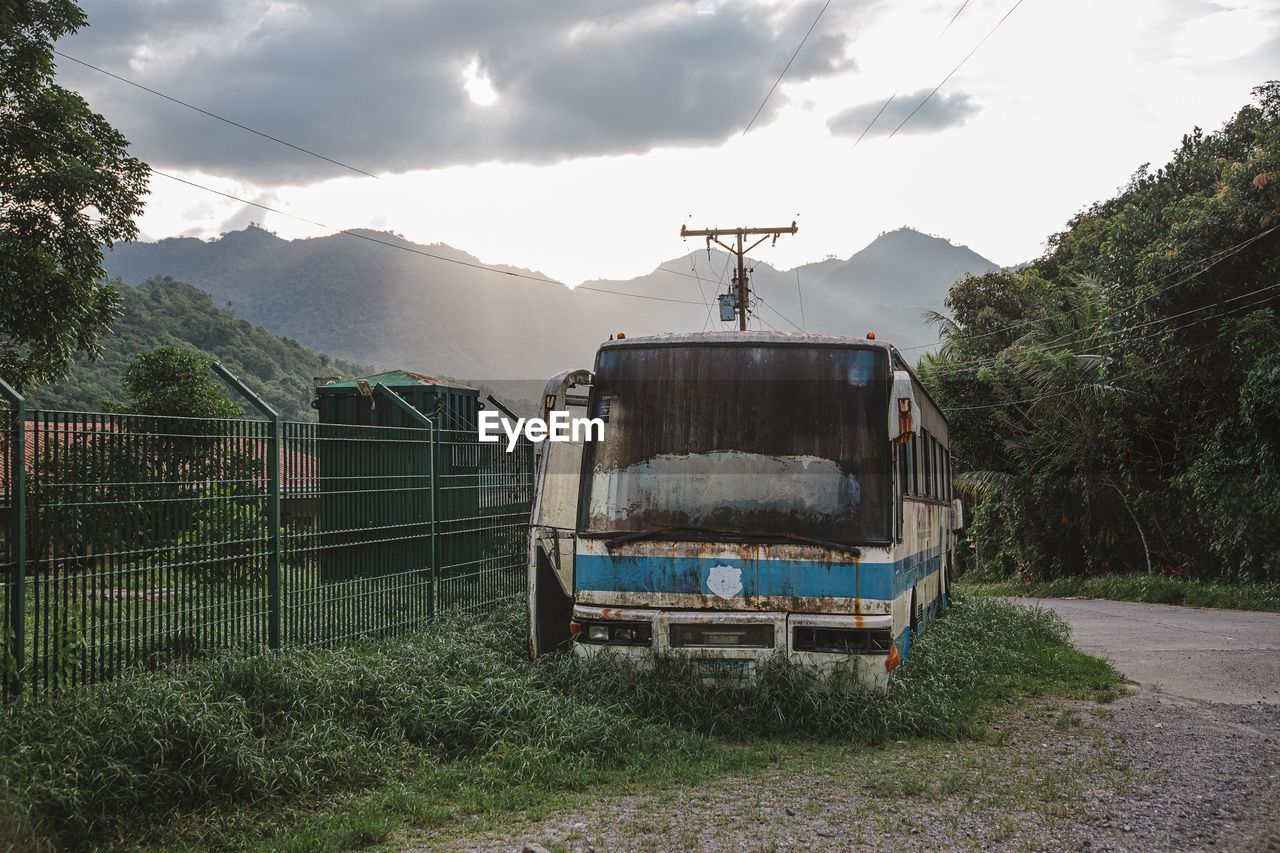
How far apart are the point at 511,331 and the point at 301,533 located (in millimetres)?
190377

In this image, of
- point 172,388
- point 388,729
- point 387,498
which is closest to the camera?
point 388,729

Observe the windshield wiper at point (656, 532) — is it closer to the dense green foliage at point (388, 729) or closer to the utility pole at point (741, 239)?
the dense green foliage at point (388, 729)

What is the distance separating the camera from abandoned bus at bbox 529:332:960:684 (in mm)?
7203

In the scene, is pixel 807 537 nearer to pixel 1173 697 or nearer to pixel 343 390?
pixel 1173 697

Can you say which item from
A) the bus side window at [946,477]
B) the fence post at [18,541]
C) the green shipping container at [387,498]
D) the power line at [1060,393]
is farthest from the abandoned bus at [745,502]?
the power line at [1060,393]

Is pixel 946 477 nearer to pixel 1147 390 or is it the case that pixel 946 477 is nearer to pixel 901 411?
pixel 901 411

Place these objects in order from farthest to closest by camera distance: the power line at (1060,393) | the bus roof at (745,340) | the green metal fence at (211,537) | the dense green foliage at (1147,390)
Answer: the power line at (1060,393) < the dense green foliage at (1147,390) < the bus roof at (745,340) < the green metal fence at (211,537)

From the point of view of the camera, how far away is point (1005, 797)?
5.51 m

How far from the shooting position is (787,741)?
6.83m

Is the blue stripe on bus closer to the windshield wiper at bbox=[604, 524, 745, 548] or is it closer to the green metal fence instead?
the windshield wiper at bbox=[604, 524, 745, 548]

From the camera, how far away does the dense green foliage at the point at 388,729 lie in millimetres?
4863

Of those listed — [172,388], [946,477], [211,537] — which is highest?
[172,388]

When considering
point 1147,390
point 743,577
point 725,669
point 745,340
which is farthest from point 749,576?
point 1147,390

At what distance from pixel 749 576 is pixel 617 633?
40.6 inches
